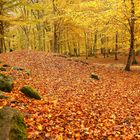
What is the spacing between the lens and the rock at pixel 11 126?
5.02m

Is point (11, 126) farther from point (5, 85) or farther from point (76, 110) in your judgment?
point (5, 85)

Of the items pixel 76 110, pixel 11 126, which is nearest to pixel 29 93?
pixel 76 110

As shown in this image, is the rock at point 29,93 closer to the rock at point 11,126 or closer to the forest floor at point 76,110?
the forest floor at point 76,110

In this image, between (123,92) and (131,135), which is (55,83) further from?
(131,135)

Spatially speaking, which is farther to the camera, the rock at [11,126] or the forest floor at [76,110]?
the forest floor at [76,110]

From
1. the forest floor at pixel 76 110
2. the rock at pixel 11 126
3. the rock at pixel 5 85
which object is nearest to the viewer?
the rock at pixel 11 126

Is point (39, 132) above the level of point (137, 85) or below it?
above

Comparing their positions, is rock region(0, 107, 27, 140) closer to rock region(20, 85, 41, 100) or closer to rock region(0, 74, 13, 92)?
rock region(20, 85, 41, 100)

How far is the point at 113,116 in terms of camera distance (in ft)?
29.5

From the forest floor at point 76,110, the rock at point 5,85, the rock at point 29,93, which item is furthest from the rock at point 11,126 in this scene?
the rock at point 5,85

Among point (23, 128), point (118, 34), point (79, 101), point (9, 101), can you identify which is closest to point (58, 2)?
point (118, 34)

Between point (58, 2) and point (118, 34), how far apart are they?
38.1 ft

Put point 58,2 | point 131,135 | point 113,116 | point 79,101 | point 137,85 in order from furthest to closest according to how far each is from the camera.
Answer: point 58,2, point 137,85, point 79,101, point 113,116, point 131,135

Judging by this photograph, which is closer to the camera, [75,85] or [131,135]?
[131,135]
